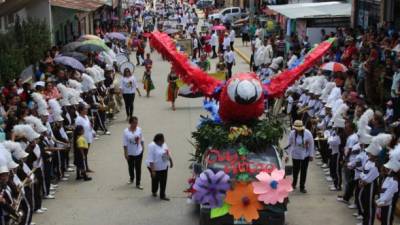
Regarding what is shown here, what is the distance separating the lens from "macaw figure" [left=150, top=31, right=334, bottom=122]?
11.6 meters

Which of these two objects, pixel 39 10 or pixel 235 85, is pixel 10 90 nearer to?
pixel 235 85

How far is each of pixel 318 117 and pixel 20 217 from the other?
766 centimetres

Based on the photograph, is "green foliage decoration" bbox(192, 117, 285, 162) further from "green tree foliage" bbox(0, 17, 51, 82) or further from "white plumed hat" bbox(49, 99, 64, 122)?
"green tree foliage" bbox(0, 17, 51, 82)

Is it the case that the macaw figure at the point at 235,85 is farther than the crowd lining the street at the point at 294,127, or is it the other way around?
the macaw figure at the point at 235,85

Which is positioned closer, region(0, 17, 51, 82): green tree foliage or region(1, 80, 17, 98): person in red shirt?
region(1, 80, 17, 98): person in red shirt

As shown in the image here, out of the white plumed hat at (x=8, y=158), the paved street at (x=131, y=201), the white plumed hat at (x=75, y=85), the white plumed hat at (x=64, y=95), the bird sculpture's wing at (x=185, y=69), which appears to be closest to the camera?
the white plumed hat at (x=8, y=158)

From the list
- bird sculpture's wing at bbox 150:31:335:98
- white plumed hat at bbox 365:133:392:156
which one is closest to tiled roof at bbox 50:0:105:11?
bird sculpture's wing at bbox 150:31:335:98

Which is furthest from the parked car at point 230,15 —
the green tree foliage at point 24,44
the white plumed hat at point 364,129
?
the white plumed hat at point 364,129

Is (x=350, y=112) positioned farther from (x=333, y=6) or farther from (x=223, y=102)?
(x=333, y=6)

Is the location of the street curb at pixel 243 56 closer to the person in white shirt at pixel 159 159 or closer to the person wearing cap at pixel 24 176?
the person in white shirt at pixel 159 159

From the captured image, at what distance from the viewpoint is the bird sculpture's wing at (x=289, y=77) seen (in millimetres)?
13031

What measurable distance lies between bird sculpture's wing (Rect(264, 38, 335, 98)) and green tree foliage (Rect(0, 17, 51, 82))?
27.1 ft

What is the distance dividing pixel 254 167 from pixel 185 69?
9.95ft

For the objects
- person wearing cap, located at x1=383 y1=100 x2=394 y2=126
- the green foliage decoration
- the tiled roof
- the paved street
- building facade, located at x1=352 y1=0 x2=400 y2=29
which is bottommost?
the paved street
